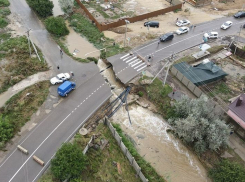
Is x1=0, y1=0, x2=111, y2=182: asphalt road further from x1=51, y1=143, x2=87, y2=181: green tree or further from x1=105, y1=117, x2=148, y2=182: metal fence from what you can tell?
x1=105, y1=117, x2=148, y2=182: metal fence

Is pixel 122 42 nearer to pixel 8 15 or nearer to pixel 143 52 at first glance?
pixel 143 52

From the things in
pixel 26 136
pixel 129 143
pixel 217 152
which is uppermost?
pixel 26 136

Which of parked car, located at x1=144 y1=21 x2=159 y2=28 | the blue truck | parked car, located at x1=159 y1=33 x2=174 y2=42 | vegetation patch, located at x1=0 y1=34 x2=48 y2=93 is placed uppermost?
vegetation patch, located at x1=0 y1=34 x2=48 y2=93

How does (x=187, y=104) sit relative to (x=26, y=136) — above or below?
below

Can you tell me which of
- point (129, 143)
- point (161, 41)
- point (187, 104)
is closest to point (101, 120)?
point (129, 143)

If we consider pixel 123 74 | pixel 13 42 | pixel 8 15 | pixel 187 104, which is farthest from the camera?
pixel 8 15

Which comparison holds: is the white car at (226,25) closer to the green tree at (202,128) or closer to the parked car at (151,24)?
the parked car at (151,24)

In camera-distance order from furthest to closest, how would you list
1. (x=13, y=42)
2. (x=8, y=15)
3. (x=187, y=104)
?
(x=8, y=15), (x=13, y=42), (x=187, y=104)

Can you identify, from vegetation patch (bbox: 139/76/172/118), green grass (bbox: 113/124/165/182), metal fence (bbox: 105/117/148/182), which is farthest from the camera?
vegetation patch (bbox: 139/76/172/118)

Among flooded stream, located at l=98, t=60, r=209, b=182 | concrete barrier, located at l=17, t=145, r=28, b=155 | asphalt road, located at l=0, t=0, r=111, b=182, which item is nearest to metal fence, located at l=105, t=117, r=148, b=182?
flooded stream, located at l=98, t=60, r=209, b=182
